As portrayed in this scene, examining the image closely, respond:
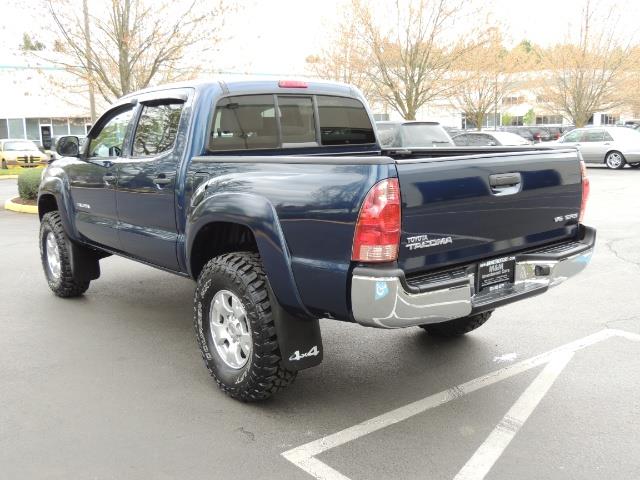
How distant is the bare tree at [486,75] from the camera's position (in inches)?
1003

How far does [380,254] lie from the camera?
9.94 feet

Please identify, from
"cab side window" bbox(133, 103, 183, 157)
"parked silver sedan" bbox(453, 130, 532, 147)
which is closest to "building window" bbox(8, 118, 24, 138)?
"parked silver sedan" bbox(453, 130, 532, 147)

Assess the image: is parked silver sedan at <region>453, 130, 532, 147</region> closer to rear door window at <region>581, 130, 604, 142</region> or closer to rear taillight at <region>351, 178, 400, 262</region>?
rear door window at <region>581, 130, 604, 142</region>

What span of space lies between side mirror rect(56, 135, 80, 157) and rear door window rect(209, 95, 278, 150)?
206 centimetres

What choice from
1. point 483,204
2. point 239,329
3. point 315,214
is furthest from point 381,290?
point 239,329

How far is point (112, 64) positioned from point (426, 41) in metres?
11.6

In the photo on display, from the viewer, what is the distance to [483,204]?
340 centimetres

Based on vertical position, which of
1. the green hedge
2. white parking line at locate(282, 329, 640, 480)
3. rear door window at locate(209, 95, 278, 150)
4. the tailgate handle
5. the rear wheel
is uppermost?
rear door window at locate(209, 95, 278, 150)

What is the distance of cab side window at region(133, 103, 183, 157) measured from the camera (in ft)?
14.8

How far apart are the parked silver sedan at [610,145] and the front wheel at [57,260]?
19.1m

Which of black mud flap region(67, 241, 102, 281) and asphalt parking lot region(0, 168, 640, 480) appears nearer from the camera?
asphalt parking lot region(0, 168, 640, 480)

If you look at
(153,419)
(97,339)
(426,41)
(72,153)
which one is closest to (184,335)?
(97,339)

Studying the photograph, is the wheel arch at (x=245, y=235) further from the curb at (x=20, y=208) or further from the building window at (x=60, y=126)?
the building window at (x=60, y=126)

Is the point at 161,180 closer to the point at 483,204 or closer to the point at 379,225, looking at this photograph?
the point at 379,225
